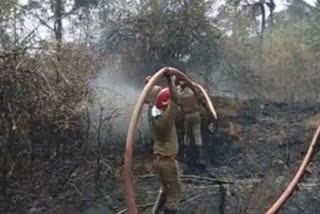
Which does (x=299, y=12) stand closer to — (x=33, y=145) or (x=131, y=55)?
(x=131, y=55)

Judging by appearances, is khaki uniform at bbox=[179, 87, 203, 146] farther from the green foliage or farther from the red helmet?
the red helmet

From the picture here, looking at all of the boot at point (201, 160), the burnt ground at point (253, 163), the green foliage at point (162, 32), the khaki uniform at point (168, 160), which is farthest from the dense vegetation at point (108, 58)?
the khaki uniform at point (168, 160)

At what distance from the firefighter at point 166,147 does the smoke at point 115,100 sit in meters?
4.64

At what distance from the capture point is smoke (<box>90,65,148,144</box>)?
11.5 meters

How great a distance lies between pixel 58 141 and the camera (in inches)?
426

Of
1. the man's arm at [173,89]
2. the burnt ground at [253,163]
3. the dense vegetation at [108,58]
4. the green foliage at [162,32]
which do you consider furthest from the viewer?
the green foliage at [162,32]

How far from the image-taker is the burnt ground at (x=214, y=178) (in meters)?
8.27

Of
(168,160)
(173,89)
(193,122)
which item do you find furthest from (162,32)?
(173,89)

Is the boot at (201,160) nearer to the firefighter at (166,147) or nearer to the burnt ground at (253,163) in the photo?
the burnt ground at (253,163)

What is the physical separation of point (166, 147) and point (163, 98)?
657 mm

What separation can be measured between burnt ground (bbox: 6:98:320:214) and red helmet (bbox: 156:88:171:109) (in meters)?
1.48

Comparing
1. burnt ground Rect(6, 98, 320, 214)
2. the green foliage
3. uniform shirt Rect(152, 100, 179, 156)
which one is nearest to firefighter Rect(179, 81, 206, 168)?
burnt ground Rect(6, 98, 320, 214)

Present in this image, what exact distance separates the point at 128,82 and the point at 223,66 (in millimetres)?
2724

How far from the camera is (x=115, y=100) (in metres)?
12.3
